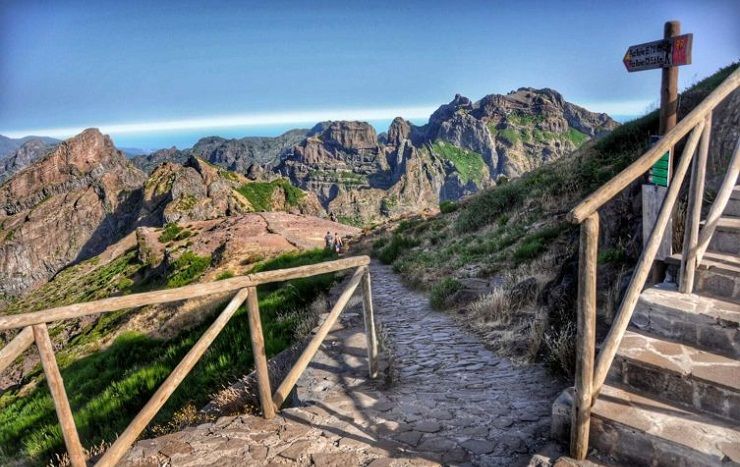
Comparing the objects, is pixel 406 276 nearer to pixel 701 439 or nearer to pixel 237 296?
pixel 237 296

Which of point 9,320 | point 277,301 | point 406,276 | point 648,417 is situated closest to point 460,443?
point 648,417

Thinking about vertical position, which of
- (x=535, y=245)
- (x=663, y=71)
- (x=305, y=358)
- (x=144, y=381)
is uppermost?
(x=663, y=71)

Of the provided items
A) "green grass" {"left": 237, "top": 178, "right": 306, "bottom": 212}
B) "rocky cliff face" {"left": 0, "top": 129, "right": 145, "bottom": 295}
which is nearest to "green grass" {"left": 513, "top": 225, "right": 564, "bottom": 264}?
"green grass" {"left": 237, "top": 178, "right": 306, "bottom": 212}

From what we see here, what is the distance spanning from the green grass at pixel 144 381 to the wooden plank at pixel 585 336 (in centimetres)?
468

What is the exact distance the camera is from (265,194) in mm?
76000

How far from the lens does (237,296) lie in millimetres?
4152

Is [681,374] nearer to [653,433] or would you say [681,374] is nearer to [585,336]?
[653,433]

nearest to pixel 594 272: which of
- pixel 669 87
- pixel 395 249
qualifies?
pixel 669 87

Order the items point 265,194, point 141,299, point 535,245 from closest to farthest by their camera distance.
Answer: point 141,299, point 535,245, point 265,194

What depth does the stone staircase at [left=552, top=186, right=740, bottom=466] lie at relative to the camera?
304cm

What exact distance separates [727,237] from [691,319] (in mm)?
1573

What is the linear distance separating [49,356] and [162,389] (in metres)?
0.91

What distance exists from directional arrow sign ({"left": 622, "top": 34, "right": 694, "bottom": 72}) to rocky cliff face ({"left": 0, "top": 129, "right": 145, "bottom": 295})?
4114 inches

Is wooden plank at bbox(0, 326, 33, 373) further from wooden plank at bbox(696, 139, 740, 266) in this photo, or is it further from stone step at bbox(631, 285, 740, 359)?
wooden plank at bbox(696, 139, 740, 266)
